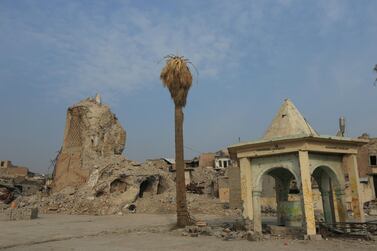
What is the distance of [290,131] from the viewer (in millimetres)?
13070

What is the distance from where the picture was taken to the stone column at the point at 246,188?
13.2 metres

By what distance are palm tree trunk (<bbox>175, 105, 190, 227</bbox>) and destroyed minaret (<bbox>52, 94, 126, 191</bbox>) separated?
82.4 ft

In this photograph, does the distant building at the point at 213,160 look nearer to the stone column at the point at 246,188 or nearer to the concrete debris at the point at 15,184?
the concrete debris at the point at 15,184

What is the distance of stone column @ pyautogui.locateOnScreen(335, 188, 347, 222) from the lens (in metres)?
13.3

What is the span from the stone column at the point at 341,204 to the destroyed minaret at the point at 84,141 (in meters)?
31.9

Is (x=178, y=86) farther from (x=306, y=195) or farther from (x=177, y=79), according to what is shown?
(x=306, y=195)

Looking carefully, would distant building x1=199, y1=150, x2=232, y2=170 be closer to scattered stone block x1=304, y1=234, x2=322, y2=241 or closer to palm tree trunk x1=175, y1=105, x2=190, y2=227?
palm tree trunk x1=175, y1=105, x2=190, y2=227

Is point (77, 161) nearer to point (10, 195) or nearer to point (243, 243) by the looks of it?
point (10, 195)

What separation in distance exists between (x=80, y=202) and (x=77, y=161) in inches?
335

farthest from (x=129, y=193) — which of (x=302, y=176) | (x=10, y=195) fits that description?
(x=302, y=176)

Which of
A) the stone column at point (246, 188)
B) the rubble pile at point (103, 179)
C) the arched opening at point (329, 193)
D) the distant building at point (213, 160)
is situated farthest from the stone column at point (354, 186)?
the distant building at point (213, 160)

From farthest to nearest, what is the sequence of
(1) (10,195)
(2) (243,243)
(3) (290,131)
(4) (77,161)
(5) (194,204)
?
(1) (10,195), (4) (77,161), (5) (194,204), (3) (290,131), (2) (243,243)

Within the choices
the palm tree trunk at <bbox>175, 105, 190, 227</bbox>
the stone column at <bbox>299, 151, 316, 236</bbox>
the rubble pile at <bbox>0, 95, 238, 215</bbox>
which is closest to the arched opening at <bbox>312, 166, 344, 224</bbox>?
the stone column at <bbox>299, 151, 316, 236</bbox>

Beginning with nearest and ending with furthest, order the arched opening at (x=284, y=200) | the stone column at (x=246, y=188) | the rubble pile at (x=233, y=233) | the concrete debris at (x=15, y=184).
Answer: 1. the rubble pile at (x=233, y=233)
2. the stone column at (x=246, y=188)
3. the arched opening at (x=284, y=200)
4. the concrete debris at (x=15, y=184)
